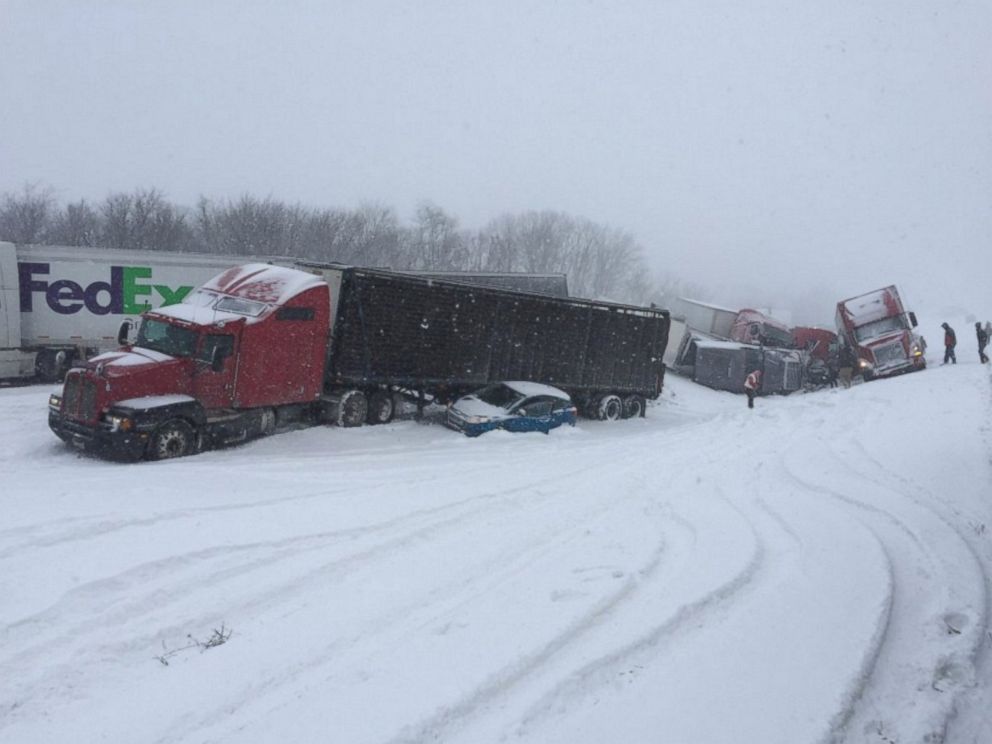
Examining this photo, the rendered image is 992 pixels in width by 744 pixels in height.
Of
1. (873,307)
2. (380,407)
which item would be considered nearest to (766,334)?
(873,307)

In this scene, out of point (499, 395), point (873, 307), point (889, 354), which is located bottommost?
point (499, 395)

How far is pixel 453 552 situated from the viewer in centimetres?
751

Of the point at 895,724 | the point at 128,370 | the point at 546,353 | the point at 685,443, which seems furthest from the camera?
the point at 546,353

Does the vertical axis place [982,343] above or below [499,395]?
above

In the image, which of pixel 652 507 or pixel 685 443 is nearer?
pixel 652 507

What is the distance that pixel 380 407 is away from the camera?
16.0 m

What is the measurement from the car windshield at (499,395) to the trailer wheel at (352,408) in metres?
2.84

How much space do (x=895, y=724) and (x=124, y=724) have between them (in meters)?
5.19

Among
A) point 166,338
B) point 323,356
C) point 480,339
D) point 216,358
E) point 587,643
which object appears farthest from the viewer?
point 480,339

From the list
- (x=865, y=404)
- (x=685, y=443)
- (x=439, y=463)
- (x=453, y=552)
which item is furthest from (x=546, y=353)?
(x=453, y=552)

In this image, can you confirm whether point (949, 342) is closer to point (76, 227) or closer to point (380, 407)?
point (380, 407)

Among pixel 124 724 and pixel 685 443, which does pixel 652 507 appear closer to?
pixel 685 443

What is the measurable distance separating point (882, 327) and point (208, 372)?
26.7 m

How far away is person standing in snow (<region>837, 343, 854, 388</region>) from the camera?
2772cm
